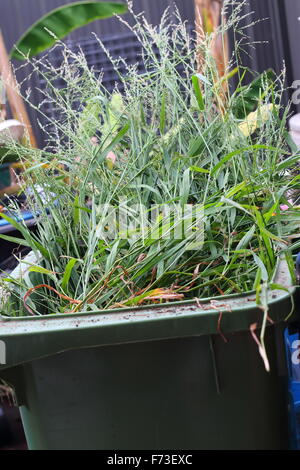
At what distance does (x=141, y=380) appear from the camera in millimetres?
1499

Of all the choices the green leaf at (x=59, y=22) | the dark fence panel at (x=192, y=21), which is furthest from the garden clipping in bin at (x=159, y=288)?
the green leaf at (x=59, y=22)

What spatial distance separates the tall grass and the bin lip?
6 centimetres

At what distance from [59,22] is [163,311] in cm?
508

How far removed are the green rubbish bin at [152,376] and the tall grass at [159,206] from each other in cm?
16

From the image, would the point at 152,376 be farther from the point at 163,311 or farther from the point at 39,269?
the point at 39,269

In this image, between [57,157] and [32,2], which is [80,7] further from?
[57,157]

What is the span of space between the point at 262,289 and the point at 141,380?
321mm

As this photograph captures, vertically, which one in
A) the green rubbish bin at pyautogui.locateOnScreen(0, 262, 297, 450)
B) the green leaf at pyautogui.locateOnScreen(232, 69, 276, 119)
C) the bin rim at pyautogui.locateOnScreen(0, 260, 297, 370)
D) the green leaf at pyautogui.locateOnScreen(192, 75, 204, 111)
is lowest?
the green rubbish bin at pyautogui.locateOnScreen(0, 262, 297, 450)

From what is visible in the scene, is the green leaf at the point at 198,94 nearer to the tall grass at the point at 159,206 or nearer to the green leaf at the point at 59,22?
the tall grass at the point at 159,206

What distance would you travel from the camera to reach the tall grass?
5.79 ft

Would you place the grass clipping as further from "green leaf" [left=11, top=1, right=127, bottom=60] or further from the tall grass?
"green leaf" [left=11, top=1, right=127, bottom=60]

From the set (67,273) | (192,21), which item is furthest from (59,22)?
(67,273)

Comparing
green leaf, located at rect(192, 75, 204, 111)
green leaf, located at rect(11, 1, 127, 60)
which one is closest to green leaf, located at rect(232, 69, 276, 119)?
green leaf, located at rect(192, 75, 204, 111)
